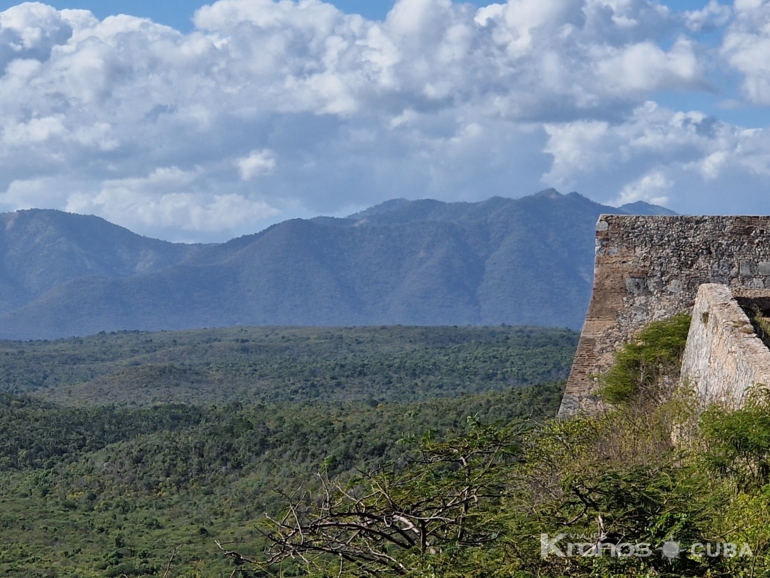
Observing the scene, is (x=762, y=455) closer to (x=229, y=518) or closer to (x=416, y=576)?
(x=416, y=576)

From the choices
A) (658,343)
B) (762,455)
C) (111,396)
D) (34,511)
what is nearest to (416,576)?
(762,455)

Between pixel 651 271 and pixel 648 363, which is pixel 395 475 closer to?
pixel 648 363

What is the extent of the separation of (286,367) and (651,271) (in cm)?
6923

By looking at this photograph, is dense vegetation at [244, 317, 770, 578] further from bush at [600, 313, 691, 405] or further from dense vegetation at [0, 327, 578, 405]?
dense vegetation at [0, 327, 578, 405]

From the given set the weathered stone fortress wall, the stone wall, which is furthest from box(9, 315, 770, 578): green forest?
the weathered stone fortress wall

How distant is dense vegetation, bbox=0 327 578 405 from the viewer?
70.9 m

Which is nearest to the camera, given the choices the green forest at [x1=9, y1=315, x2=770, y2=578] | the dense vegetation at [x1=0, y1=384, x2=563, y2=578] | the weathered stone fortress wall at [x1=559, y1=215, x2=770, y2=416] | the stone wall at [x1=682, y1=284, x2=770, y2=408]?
the green forest at [x1=9, y1=315, x2=770, y2=578]

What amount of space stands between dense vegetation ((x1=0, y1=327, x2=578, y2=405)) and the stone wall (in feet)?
141

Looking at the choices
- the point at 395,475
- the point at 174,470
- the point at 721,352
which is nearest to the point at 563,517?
the point at 395,475

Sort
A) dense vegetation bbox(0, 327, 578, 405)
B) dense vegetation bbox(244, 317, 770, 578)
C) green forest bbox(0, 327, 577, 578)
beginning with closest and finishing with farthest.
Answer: dense vegetation bbox(244, 317, 770, 578) → green forest bbox(0, 327, 577, 578) → dense vegetation bbox(0, 327, 578, 405)

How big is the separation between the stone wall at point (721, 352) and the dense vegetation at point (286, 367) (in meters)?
42.9

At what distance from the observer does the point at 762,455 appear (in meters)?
8.16

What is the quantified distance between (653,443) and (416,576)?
16.1 ft

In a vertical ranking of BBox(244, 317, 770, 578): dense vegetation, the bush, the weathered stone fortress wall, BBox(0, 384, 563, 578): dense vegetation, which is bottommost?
BBox(0, 384, 563, 578): dense vegetation
